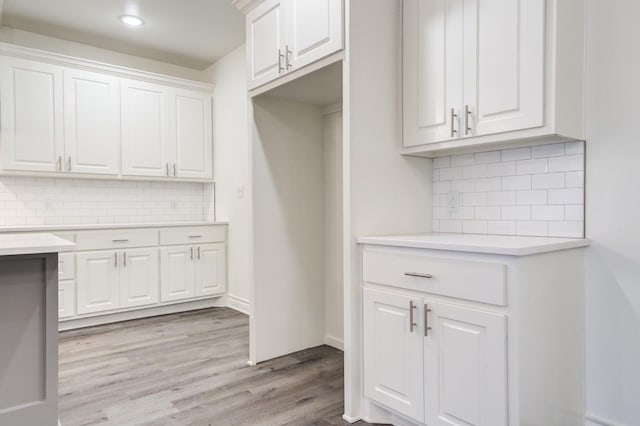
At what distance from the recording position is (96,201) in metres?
4.21

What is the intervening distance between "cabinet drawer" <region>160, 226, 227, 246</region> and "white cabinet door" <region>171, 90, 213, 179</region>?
2.03 feet

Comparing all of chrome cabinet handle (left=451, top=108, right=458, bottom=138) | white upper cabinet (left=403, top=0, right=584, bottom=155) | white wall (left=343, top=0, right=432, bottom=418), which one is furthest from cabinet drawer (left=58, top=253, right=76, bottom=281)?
chrome cabinet handle (left=451, top=108, right=458, bottom=138)

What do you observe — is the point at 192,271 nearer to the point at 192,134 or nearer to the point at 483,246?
the point at 192,134

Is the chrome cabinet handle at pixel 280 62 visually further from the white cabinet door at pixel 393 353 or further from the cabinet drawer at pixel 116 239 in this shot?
the cabinet drawer at pixel 116 239

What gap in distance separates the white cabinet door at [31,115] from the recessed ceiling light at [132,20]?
740mm

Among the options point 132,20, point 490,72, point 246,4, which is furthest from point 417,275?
point 132,20

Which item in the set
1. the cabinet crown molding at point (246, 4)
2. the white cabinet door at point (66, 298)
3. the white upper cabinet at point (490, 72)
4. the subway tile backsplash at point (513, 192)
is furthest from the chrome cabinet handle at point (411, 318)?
the white cabinet door at point (66, 298)

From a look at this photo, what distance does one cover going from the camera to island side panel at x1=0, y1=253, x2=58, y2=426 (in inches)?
71.7

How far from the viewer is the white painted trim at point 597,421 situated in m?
1.80

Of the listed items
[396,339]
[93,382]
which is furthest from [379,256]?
[93,382]

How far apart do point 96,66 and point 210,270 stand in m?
2.23

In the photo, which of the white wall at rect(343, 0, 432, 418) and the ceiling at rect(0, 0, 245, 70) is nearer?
the white wall at rect(343, 0, 432, 418)

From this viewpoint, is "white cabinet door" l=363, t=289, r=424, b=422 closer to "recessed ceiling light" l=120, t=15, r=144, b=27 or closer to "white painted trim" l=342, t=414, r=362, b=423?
"white painted trim" l=342, t=414, r=362, b=423

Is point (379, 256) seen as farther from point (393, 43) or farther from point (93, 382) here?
point (93, 382)
